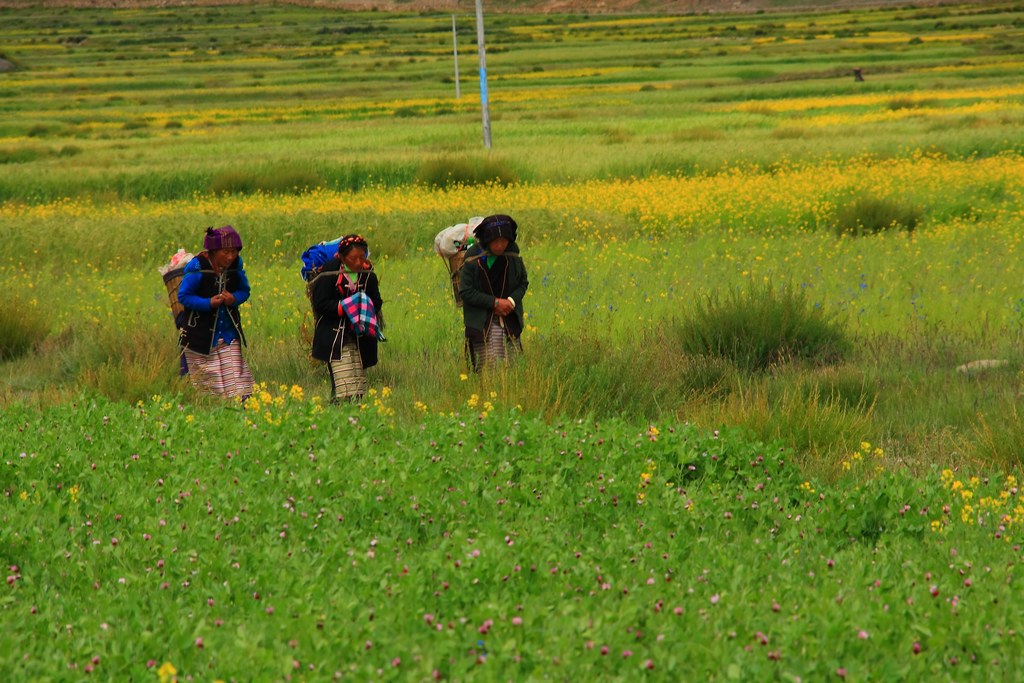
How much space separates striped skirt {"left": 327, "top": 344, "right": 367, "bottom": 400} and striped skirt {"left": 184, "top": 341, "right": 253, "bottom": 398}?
0.68 metres

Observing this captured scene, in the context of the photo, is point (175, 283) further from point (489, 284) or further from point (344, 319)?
point (489, 284)

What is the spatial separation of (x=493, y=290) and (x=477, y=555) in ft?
15.5

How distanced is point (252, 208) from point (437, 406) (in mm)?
12053

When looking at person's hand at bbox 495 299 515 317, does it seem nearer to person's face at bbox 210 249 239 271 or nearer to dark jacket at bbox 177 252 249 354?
dark jacket at bbox 177 252 249 354

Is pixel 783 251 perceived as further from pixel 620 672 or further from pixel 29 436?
pixel 620 672

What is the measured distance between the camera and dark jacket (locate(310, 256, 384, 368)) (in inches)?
374

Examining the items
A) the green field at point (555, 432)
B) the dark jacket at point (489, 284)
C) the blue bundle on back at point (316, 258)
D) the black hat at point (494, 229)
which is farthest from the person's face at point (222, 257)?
the black hat at point (494, 229)

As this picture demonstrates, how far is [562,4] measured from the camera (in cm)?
12875

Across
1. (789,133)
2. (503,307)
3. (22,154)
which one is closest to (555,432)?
(503,307)

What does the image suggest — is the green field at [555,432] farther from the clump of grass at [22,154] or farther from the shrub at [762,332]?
the clump of grass at [22,154]

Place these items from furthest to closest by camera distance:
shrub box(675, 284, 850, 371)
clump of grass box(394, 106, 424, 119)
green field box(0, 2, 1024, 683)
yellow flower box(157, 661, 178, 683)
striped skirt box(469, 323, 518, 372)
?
1. clump of grass box(394, 106, 424, 119)
2. shrub box(675, 284, 850, 371)
3. striped skirt box(469, 323, 518, 372)
4. green field box(0, 2, 1024, 683)
5. yellow flower box(157, 661, 178, 683)

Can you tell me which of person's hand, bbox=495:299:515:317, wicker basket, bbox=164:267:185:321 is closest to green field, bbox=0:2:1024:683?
wicker basket, bbox=164:267:185:321

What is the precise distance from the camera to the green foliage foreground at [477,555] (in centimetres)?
433

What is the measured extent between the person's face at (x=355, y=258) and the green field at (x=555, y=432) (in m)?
1.02
